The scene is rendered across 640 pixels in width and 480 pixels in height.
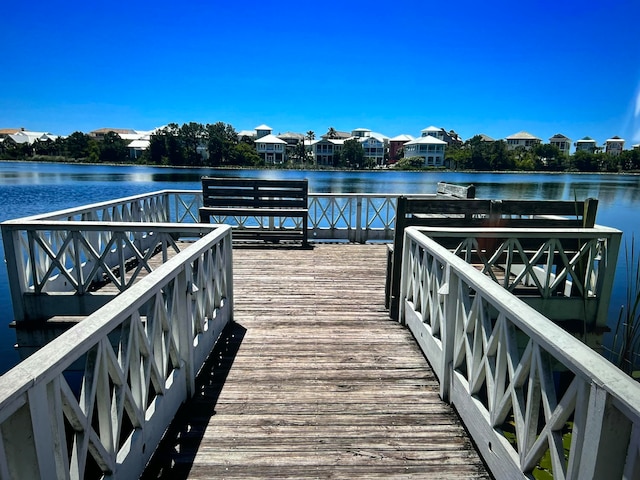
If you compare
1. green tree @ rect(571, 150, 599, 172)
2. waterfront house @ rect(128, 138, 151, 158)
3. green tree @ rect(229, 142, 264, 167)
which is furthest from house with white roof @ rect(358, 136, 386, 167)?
waterfront house @ rect(128, 138, 151, 158)

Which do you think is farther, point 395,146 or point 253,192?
point 395,146

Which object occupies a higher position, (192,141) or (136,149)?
(192,141)

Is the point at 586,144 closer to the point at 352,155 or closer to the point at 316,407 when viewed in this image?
the point at 352,155

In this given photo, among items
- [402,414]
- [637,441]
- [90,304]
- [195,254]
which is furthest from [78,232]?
[637,441]

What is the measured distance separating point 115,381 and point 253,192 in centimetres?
674

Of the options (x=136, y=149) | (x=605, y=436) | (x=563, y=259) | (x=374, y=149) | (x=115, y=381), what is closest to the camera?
(x=605, y=436)

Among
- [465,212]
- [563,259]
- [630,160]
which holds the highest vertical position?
[630,160]

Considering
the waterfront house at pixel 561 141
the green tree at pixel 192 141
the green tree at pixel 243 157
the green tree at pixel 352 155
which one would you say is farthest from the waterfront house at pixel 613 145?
the green tree at pixel 192 141

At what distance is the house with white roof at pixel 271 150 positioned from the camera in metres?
97.4

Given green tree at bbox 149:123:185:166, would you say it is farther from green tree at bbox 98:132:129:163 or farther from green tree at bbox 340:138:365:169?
green tree at bbox 340:138:365:169

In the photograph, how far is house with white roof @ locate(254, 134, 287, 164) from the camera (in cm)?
9744

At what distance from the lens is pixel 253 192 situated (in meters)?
8.52

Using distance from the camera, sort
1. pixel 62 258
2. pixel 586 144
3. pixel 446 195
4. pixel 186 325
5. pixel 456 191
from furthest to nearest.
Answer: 1. pixel 586 144
2. pixel 446 195
3. pixel 456 191
4. pixel 62 258
5. pixel 186 325

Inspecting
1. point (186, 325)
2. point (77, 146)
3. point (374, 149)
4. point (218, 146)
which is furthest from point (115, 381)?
point (77, 146)
